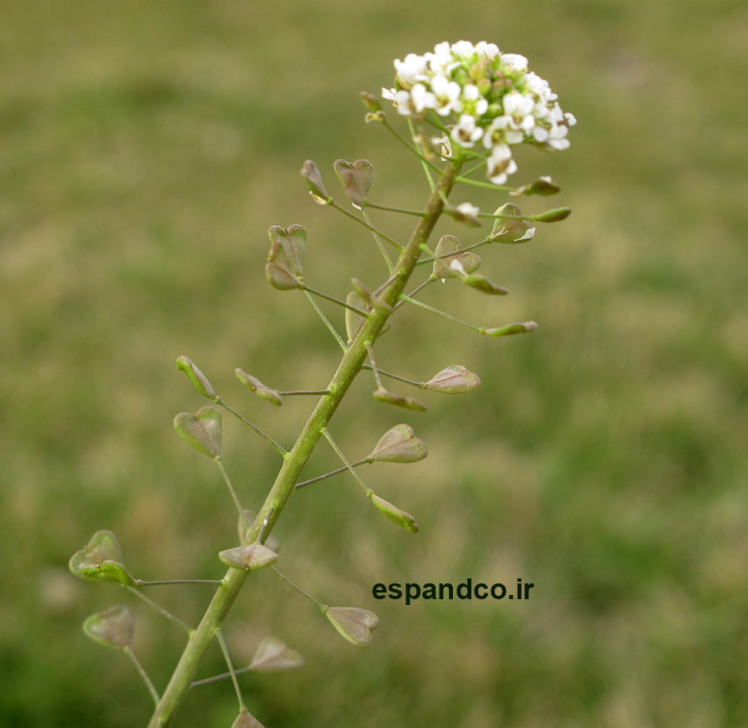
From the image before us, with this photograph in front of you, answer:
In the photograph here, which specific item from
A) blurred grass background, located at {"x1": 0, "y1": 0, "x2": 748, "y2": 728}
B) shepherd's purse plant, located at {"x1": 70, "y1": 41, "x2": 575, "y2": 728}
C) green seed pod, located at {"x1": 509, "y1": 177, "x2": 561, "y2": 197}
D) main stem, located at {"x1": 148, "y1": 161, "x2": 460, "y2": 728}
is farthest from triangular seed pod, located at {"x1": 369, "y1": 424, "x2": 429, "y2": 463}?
blurred grass background, located at {"x1": 0, "y1": 0, "x2": 748, "y2": 728}

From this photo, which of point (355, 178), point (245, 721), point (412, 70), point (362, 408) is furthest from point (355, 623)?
point (362, 408)

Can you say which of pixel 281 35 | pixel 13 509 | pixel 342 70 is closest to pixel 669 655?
pixel 13 509

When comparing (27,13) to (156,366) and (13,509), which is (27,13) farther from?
(13,509)

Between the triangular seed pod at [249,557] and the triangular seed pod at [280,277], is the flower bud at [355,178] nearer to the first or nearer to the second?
the triangular seed pod at [280,277]

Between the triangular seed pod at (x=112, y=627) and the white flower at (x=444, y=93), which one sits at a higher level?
the white flower at (x=444, y=93)

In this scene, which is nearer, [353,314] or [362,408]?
[353,314]

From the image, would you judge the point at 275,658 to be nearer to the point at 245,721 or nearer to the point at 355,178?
the point at 245,721

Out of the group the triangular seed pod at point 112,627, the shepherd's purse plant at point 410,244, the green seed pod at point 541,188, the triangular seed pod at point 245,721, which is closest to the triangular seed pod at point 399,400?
the shepherd's purse plant at point 410,244
